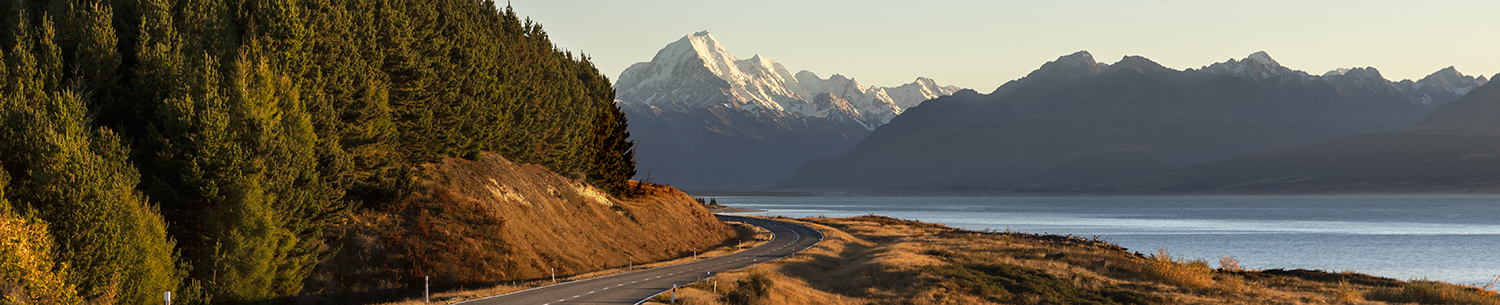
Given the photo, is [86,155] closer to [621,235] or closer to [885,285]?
[885,285]

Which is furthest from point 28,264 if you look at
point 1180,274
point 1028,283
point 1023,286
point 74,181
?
point 1180,274

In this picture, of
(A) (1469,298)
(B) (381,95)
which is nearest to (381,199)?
(B) (381,95)

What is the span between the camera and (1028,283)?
43188 mm

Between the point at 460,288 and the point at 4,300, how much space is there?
1927 centimetres

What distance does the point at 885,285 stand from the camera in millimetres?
42344

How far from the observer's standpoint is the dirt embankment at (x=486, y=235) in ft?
134

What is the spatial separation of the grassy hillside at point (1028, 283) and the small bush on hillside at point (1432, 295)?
1.9 inches

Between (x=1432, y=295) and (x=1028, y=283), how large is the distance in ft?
68.9

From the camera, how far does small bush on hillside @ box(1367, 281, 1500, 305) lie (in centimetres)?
4650

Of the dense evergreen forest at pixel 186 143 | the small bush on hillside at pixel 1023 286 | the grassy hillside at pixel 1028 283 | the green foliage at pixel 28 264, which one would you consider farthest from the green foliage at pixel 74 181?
the small bush on hillside at pixel 1023 286

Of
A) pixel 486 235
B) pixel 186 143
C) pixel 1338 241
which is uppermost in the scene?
pixel 186 143

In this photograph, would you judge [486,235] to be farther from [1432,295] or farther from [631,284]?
[1432,295]

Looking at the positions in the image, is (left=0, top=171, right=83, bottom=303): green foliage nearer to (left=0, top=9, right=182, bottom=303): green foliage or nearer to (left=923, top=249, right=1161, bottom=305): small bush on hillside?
(left=0, top=9, right=182, bottom=303): green foliage

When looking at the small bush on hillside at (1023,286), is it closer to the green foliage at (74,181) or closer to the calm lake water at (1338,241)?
the green foliage at (74,181)
